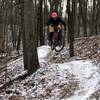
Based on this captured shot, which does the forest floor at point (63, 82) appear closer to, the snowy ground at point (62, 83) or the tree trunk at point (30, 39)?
the snowy ground at point (62, 83)

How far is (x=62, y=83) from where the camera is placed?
1273 cm

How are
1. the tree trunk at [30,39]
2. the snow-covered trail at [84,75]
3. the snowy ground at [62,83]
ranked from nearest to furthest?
the snow-covered trail at [84,75], the snowy ground at [62,83], the tree trunk at [30,39]

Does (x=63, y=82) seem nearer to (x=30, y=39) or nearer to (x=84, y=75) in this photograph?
(x=84, y=75)

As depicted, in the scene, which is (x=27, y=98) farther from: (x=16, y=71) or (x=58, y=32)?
(x=58, y=32)

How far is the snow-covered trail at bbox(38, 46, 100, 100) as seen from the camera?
1111 centimetres

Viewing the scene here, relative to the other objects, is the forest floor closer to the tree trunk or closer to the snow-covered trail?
the snow-covered trail

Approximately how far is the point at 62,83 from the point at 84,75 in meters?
0.90

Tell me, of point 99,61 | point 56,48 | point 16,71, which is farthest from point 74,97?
point 56,48

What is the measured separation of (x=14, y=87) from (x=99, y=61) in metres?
3.57

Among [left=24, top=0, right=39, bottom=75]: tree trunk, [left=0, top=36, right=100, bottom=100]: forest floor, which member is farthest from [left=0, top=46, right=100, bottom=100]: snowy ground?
[left=24, top=0, right=39, bottom=75]: tree trunk

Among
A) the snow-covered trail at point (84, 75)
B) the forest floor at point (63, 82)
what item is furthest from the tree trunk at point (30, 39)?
the snow-covered trail at point (84, 75)

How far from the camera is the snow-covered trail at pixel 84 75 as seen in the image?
11109mm

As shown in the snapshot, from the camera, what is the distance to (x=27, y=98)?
40.7 ft

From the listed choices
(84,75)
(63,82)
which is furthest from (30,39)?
(84,75)
